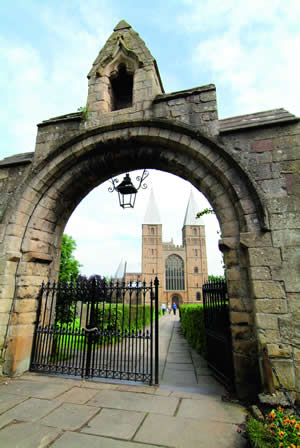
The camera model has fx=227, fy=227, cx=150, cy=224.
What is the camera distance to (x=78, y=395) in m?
3.11

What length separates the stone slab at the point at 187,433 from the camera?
6.86 feet

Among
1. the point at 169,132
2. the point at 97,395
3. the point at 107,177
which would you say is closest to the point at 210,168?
the point at 169,132

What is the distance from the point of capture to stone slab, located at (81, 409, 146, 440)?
2.23 meters

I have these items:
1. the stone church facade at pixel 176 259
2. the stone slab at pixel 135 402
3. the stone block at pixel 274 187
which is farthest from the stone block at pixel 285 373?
the stone church facade at pixel 176 259

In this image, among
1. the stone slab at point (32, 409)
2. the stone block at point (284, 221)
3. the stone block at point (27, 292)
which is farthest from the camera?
the stone block at point (27, 292)

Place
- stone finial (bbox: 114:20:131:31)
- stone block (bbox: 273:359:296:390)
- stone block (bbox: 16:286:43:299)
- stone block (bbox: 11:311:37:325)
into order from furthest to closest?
stone finial (bbox: 114:20:131:31) < stone block (bbox: 16:286:43:299) < stone block (bbox: 11:311:37:325) < stone block (bbox: 273:359:296:390)

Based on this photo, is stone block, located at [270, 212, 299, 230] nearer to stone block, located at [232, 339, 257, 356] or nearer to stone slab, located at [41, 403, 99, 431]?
stone block, located at [232, 339, 257, 356]

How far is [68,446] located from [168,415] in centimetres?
110

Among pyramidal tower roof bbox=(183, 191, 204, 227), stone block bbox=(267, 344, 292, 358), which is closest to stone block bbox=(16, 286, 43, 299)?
stone block bbox=(267, 344, 292, 358)

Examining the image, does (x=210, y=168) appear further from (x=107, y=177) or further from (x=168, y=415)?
(x=168, y=415)

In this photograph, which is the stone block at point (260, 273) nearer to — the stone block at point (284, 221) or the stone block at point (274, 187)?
the stone block at point (284, 221)

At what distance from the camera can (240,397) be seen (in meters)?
2.96


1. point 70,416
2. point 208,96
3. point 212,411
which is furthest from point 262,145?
point 70,416

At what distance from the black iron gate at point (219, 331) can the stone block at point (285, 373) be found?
77cm
